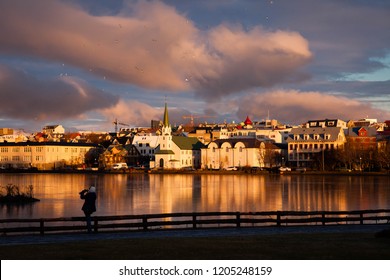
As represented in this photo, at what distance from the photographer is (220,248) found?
940 inches

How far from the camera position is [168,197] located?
245ft

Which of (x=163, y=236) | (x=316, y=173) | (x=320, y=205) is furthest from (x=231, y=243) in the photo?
(x=316, y=173)

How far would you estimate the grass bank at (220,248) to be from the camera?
2170 cm

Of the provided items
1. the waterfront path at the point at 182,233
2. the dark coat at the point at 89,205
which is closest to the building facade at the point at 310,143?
the waterfront path at the point at 182,233

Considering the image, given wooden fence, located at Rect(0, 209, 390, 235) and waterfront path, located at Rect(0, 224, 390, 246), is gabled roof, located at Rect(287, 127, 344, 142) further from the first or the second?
waterfront path, located at Rect(0, 224, 390, 246)

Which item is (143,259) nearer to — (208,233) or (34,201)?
(208,233)

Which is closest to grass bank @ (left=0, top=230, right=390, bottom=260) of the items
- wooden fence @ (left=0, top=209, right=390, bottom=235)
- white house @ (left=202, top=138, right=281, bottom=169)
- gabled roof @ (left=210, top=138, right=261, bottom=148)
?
wooden fence @ (left=0, top=209, right=390, bottom=235)

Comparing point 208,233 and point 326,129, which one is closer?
point 208,233

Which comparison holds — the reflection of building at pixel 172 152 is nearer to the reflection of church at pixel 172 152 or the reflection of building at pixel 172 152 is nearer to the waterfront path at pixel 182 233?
the reflection of church at pixel 172 152

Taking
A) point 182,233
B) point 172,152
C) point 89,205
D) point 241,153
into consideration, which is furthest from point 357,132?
point 89,205

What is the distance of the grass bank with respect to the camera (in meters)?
21.7

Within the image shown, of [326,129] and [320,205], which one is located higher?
[326,129]

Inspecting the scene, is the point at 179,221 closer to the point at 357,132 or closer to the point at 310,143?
the point at 310,143

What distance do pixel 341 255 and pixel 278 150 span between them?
162018mm
